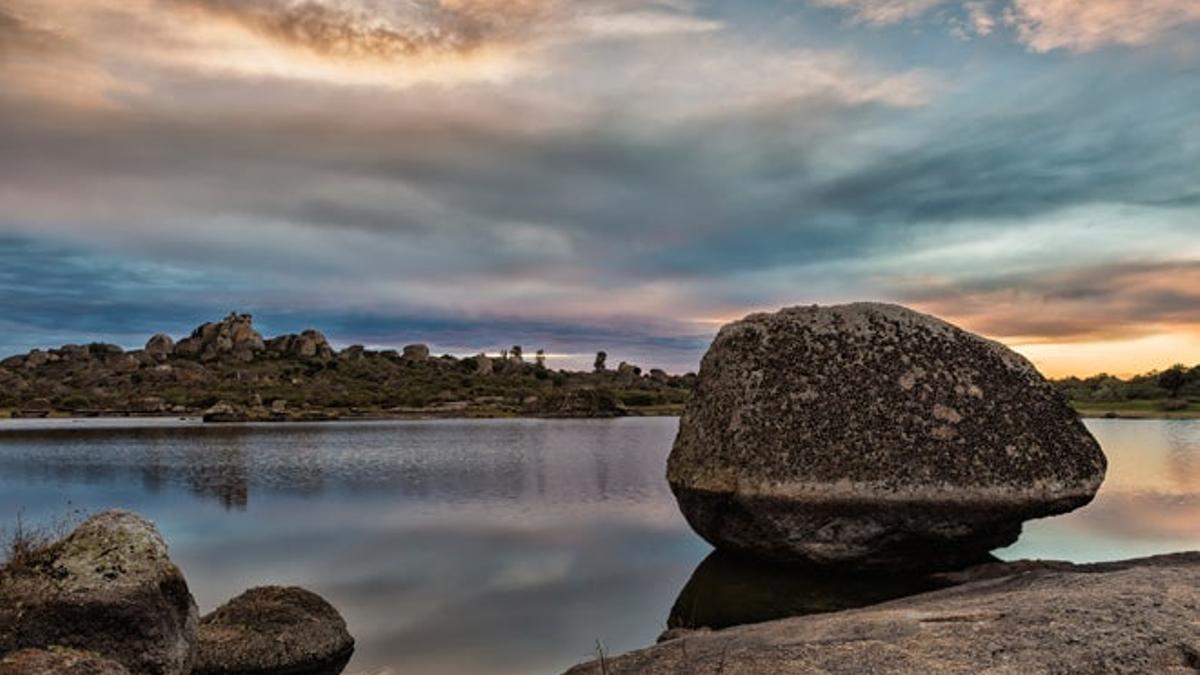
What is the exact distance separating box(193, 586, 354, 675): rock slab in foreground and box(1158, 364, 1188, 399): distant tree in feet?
466

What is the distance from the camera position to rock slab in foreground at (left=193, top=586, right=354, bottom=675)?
13.1m

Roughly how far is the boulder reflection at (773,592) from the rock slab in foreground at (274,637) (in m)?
6.05

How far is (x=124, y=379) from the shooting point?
170 metres

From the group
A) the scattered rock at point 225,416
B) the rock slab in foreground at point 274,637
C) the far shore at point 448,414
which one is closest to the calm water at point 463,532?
the rock slab in foreground at point 274,637

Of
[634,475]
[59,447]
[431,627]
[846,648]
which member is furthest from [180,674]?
[59,447]

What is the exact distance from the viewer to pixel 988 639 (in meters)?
8.91

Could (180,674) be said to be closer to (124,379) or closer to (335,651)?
(335,651)

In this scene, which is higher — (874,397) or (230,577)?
(874,397)

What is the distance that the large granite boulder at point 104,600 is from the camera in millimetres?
9859

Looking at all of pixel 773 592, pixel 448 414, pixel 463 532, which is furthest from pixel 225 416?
pixel 773 592

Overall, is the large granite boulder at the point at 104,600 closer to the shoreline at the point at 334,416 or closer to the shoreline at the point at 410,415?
the shoreline at the point at 334,416

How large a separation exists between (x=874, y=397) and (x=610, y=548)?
8849mm

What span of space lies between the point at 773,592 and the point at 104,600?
1210 cm

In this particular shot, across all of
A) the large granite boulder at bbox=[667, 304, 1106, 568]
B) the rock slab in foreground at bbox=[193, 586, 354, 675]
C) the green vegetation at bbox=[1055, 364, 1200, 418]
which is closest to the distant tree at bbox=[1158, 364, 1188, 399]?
the green vegetation at bbox=[1055, 364, 1200, 418]
